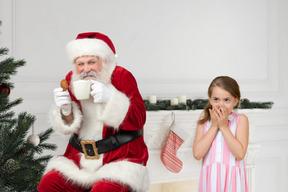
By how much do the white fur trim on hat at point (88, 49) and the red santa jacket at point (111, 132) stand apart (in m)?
0.11

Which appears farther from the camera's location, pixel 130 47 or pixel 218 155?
pixel 130 47

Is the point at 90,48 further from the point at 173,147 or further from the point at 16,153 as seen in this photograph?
the point at 173,147

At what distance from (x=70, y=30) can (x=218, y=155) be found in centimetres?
137

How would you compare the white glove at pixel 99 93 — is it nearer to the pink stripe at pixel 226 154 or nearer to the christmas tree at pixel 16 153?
the christmas tree at pixel 16 153

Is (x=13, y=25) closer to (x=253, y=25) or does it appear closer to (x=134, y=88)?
(x=134, y=88)

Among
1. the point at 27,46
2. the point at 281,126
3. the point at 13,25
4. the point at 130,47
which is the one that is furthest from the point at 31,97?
the point at 281,126

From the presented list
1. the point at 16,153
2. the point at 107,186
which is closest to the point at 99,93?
the point at 107,186

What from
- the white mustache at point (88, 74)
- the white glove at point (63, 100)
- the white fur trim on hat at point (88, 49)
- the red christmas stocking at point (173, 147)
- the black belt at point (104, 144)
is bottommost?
the red christmas stocking at point (173, 147)

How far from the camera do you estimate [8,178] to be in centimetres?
158

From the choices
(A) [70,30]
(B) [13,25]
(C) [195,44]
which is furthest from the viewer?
(C) [195,44]

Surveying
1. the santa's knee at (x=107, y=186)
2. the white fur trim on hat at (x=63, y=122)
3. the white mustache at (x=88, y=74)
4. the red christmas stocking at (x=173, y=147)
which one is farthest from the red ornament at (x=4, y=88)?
the red christmas stocking at (x=173, y=147)

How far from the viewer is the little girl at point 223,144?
1732 mm

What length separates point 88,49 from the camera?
161 centimetres

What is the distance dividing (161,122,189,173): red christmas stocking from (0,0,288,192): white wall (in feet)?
1.41
